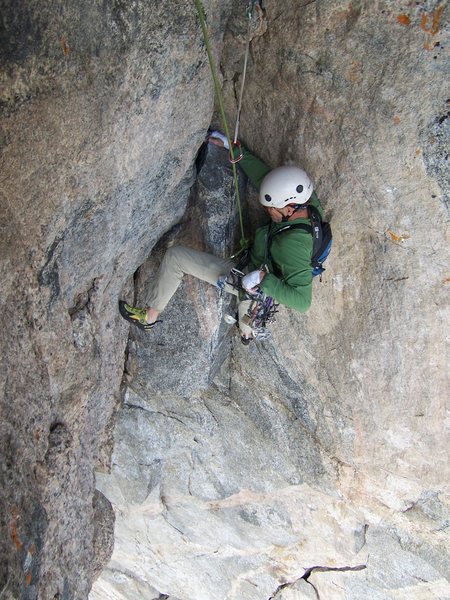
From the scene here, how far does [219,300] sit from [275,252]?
1415mm

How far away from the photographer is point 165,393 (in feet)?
27.3

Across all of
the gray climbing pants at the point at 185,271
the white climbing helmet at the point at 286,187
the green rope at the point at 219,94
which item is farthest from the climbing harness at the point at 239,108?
the white climbing helmet at the point at 286,187

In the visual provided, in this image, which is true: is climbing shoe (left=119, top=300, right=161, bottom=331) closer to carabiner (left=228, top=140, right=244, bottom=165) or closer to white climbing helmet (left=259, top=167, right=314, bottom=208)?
carabiner (left=228, top=140, right=244, bottom=165)

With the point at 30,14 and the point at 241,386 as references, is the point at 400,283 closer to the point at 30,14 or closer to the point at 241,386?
the point at 241,386

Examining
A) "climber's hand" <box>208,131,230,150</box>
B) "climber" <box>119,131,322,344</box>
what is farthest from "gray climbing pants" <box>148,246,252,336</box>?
"climber's hand" <box>208,131,230,150</box>

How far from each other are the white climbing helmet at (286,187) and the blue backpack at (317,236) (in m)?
0.20

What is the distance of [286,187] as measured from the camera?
5836 millimetres

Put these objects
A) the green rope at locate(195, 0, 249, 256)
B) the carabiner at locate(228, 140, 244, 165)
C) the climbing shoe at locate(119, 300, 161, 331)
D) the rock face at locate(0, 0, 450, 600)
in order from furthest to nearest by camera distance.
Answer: the climbing shoe at locate(119, 300, 161, 331), the carabiner at locate(228, 140, 244, 165), the green rope at locate(195, 0, 249, 256), the rock face at locate(0, 0, 450, 600)

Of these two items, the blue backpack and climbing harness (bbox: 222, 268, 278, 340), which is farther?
climbing harness (bbox: 222, 268, 278, 340)

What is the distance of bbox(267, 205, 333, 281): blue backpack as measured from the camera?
5.95m

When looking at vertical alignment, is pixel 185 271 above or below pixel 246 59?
below

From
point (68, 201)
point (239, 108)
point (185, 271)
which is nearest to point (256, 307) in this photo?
point (185, 271)

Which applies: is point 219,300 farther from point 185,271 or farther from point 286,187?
point 286,187

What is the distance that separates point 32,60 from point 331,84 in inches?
107
